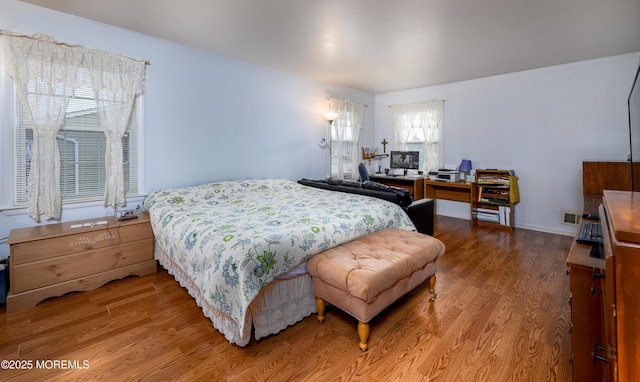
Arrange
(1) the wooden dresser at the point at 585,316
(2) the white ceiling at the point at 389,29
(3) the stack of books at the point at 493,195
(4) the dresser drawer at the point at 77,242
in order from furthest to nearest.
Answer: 1. (3) the stack of books at the point at 493,195
2. (2) the white ceiling at the point at 389,29
3. (4) the dresser drawer at the point at 77,242
4. (1) the wooden dresser at the point at 585,316

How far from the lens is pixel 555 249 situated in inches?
133

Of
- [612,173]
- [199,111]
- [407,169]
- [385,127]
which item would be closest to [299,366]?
[199,111]

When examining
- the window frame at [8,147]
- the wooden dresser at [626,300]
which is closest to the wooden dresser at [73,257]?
the window frame at [8,147]

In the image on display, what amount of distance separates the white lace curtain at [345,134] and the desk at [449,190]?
1.43 meters

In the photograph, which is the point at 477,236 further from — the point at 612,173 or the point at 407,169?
the point at 407,169

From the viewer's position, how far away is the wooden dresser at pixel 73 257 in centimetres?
211

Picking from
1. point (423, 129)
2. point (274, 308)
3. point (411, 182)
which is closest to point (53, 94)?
point (274, 308)

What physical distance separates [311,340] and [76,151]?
9.25 feet

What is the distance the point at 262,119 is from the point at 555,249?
413 cm

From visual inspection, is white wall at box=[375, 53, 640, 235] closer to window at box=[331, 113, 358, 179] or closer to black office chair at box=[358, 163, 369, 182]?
black office chair at box=[358, 163, 369, 182]

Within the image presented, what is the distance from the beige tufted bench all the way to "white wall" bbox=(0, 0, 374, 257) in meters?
2.33

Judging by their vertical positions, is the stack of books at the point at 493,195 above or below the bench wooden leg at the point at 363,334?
above

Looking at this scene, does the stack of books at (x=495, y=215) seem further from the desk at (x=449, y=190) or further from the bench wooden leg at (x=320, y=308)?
the bench wooden leg at (x=320, y=308)
